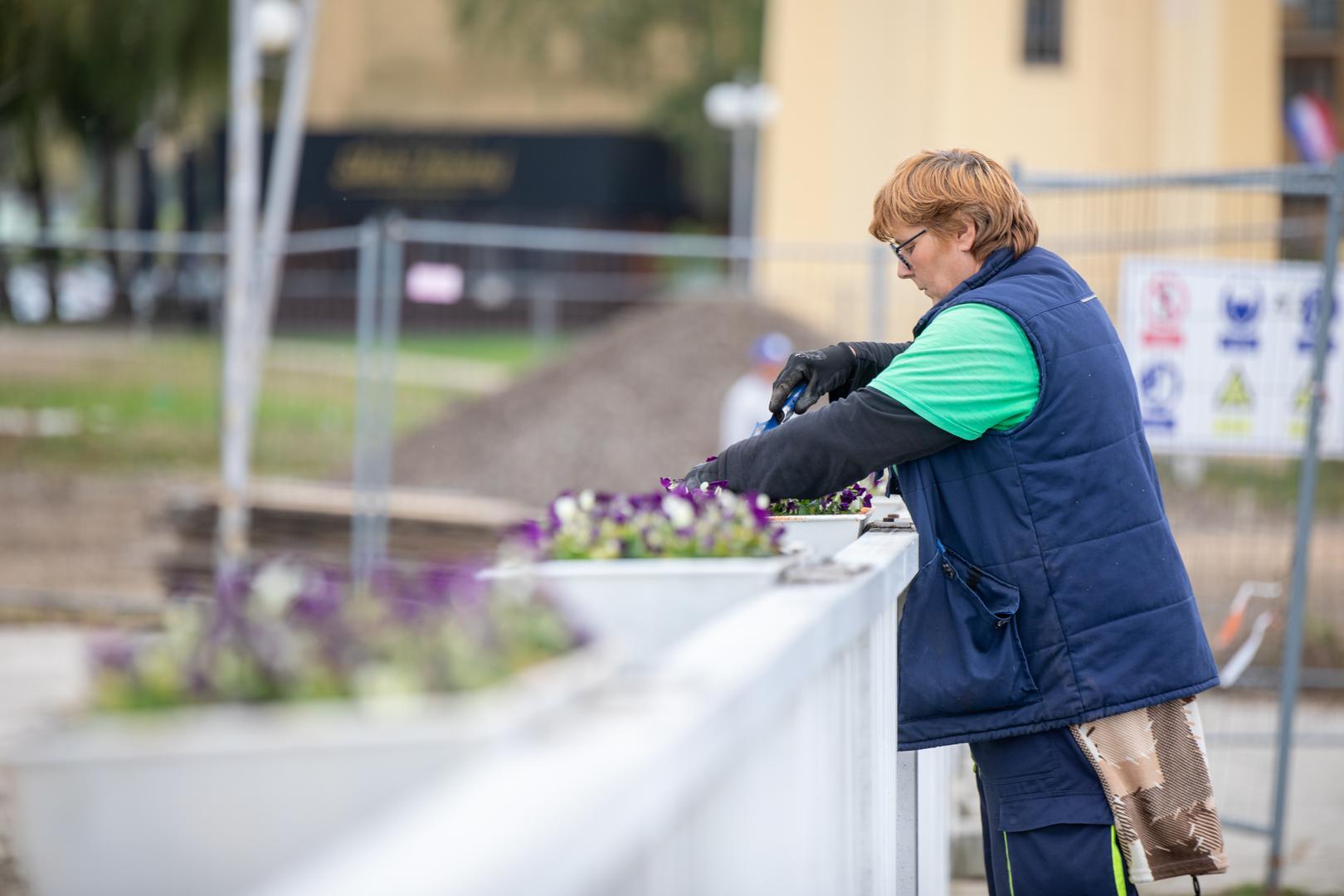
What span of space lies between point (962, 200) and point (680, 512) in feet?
3.03

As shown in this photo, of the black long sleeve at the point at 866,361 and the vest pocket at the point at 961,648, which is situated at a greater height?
the black long sleeve at the point at 866,361

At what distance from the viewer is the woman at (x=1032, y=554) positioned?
2.69 meters

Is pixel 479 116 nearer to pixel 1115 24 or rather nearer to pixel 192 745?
pixel 1115 24

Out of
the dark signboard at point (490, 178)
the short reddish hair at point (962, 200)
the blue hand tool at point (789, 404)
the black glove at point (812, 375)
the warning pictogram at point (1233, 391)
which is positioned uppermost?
the dark signboard at point (490, 178)

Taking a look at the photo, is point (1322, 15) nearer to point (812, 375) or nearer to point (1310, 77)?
point (1310, 77)

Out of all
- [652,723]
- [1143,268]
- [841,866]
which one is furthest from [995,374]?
[1143,268]

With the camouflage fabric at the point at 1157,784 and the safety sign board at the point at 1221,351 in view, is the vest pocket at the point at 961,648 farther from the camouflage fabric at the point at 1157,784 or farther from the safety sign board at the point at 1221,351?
the safety sign board at the point at 1221,351

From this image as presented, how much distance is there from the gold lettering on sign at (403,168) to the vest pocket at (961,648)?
112ft

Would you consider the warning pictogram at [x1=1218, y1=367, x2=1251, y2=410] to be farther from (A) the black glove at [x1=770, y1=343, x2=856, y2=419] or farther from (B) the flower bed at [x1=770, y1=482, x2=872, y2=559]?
(B) the flower bed at [x1=770, y1=482, x2=872, y2=559]

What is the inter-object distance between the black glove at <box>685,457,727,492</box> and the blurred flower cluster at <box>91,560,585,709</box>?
1.08 meters

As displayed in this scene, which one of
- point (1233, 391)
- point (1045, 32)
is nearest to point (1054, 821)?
point (1233, 391)

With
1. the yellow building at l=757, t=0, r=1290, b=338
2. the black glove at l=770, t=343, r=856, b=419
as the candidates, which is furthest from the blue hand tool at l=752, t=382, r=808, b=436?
the yellow building at l=757, t=0, r=1290, b=338

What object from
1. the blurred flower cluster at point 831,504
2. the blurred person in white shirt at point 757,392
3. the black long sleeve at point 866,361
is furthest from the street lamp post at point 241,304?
the blurred flower cluster at point 831,504

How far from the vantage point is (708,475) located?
2.79m
